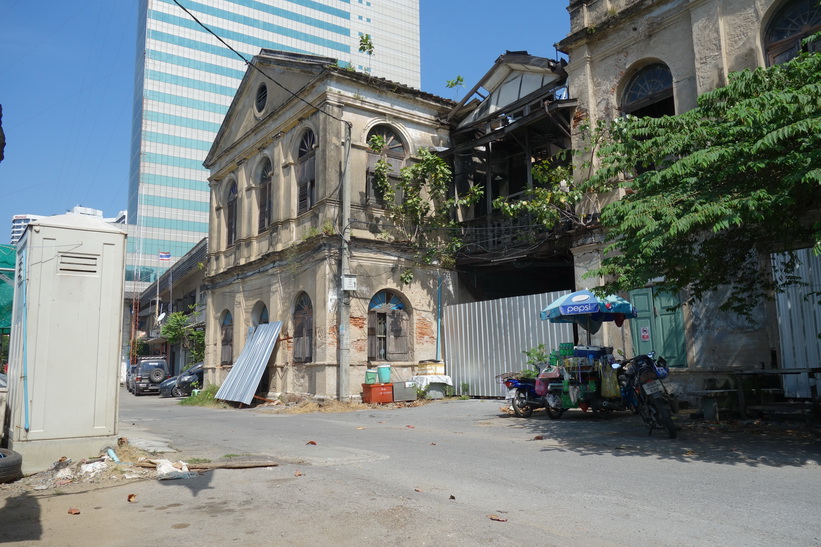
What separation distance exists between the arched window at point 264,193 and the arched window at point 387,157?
452 centimetres

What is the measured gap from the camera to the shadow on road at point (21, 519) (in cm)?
479

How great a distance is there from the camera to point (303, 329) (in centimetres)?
1967

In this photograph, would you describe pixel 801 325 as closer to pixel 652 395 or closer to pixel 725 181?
pixel 652 395

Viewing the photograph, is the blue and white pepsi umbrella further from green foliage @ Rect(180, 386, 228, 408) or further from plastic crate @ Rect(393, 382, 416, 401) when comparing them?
green foliage @ Rect(180, 386, 228, 408)

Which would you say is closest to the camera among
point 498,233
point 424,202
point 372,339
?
point 498,233

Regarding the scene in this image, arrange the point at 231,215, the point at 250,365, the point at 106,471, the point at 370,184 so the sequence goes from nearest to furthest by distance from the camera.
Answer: the point at 106,471
the point at 370,184
the point at 250,365
the point at 231,215

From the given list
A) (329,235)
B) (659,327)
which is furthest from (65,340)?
(659,327)

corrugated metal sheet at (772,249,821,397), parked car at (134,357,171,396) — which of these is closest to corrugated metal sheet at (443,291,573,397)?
corrugated metal sheet at (772,249,821,397)

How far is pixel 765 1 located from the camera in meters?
12.7

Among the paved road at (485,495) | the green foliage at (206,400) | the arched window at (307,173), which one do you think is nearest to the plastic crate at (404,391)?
the arched window at (307,173)

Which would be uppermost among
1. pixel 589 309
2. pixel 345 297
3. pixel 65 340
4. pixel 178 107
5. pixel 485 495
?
pixel 178 107

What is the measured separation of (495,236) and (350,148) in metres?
4.91

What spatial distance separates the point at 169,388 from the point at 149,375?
4.21 meters

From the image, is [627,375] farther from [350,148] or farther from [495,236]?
[350,148]
